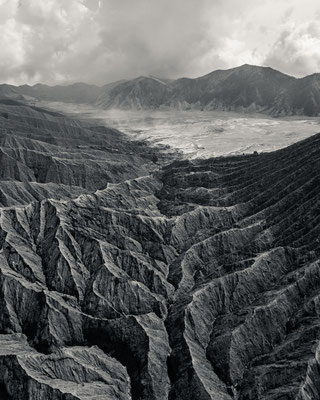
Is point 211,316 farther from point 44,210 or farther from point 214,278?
point 44,210

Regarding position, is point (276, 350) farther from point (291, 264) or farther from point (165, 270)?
point (165, 270)

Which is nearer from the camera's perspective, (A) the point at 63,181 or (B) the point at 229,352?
(B) the point at 229,352

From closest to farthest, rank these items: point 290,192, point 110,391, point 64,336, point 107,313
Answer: point 110,391 < point 64,336 < point 107,313 < point 290,192

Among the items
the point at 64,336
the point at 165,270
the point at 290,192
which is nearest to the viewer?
the point at 64,336

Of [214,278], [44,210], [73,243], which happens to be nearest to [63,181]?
[44,210]

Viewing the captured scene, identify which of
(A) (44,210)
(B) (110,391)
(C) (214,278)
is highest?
(A) (44,210)

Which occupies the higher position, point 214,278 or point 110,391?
point 214,278

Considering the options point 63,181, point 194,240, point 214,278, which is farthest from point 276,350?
point 63,181
